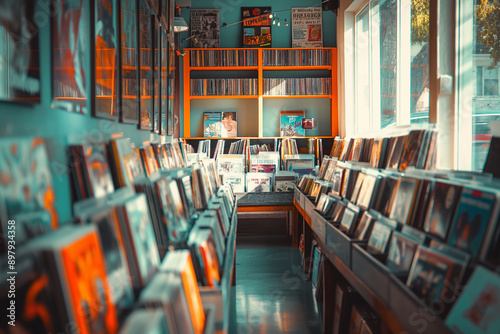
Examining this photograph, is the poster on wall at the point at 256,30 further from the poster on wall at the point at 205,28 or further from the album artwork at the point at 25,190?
the album artwork at the point at 25,190

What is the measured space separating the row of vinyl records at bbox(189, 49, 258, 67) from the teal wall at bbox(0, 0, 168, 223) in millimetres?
4609

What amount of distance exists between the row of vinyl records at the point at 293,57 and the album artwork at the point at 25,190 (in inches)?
198

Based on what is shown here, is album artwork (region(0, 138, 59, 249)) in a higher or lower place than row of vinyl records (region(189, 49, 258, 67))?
lower

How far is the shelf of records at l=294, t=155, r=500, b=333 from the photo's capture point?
1.04 m

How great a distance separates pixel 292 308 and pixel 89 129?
7.19ft

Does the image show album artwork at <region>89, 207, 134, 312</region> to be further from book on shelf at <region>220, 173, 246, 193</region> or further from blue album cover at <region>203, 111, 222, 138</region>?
blue album cover at <region>203, 111, 222, 138</region>

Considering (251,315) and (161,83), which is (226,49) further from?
(251,315)

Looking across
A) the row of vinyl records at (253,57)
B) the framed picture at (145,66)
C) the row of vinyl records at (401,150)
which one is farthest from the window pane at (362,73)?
the framed picture at (145,66)

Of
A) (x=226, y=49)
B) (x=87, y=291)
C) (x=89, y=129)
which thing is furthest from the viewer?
(x=226, y=49)

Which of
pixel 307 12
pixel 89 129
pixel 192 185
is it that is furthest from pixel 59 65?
pixel 307 12

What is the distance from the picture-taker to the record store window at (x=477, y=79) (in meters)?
2.21

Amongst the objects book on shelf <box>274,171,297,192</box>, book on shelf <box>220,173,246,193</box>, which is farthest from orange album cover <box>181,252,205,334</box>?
book on shelf <box>220,173,246,193</box>

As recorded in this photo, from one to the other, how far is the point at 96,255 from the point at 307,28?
5.66 metres

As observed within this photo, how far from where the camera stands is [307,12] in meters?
5.77
